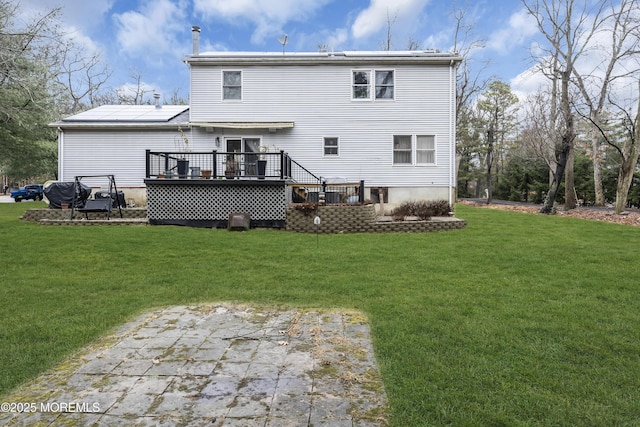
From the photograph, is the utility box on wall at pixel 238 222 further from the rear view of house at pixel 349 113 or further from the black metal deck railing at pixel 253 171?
the rear view of house at pixel 349 113

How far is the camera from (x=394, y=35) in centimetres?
2905

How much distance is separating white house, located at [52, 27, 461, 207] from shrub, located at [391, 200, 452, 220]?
825 millimetres

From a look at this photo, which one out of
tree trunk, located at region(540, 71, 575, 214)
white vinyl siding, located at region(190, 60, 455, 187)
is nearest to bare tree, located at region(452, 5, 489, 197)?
tree trunk, located at region(540, 71, 575, 214)

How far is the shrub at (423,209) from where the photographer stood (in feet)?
40.1

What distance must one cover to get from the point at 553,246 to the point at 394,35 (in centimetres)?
2452

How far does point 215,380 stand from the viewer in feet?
9.16

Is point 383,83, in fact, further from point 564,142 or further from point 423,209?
point 564,142

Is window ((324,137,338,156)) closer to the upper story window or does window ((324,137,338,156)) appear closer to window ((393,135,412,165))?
the upper story window

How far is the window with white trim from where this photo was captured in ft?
49.3

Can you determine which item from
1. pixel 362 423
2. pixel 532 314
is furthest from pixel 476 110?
pixel 362 423

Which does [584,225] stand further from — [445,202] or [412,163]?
[412,163]

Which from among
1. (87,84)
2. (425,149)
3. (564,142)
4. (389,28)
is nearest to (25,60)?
(425,149)

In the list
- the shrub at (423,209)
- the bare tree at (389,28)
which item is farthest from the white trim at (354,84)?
the bare tree at (389,28)

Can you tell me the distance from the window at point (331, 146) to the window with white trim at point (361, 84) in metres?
1.79
